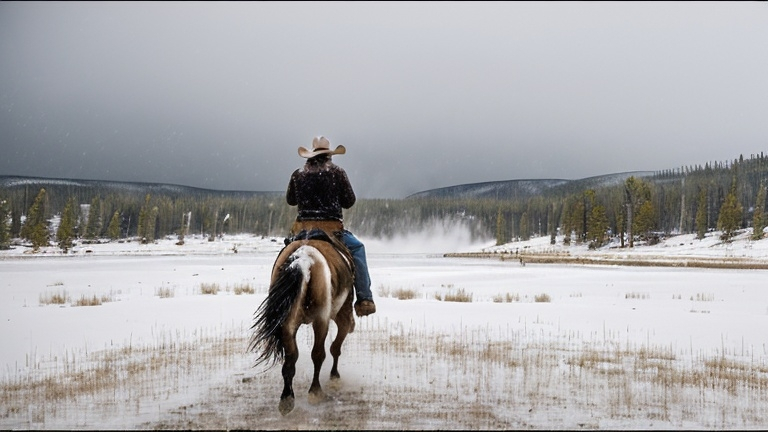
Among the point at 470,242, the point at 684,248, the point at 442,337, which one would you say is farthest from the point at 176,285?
the point at 470,242

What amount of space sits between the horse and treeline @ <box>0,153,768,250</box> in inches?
2853

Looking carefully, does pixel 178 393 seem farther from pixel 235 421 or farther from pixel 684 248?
pixel 684 248

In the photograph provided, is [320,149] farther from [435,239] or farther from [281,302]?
→ [435,239]

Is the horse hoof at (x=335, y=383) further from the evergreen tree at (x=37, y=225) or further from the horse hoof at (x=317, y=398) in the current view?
the evergreen tree at (x=37, y=225)

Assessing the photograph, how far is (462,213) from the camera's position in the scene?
156625mm

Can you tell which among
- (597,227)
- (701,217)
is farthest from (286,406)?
(701,217)

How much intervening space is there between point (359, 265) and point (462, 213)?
498 ft

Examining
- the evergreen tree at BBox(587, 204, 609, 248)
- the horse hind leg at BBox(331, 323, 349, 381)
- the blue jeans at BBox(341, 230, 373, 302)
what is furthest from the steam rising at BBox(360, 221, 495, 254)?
the horse hind leg at BBox(331, 323, 349, 381)

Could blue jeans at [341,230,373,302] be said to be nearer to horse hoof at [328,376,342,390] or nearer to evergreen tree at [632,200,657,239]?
horse hoof at [328,376,342,390]

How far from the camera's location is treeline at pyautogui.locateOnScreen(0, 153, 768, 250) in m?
78.0

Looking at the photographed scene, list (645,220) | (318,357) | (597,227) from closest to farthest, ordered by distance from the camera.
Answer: (318,357)
(645,220)
(597,227)

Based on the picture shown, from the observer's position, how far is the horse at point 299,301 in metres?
5.40

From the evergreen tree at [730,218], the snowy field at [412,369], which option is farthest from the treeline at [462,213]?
the snowy field at [412,369]

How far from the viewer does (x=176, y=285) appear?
22156 millimetres
